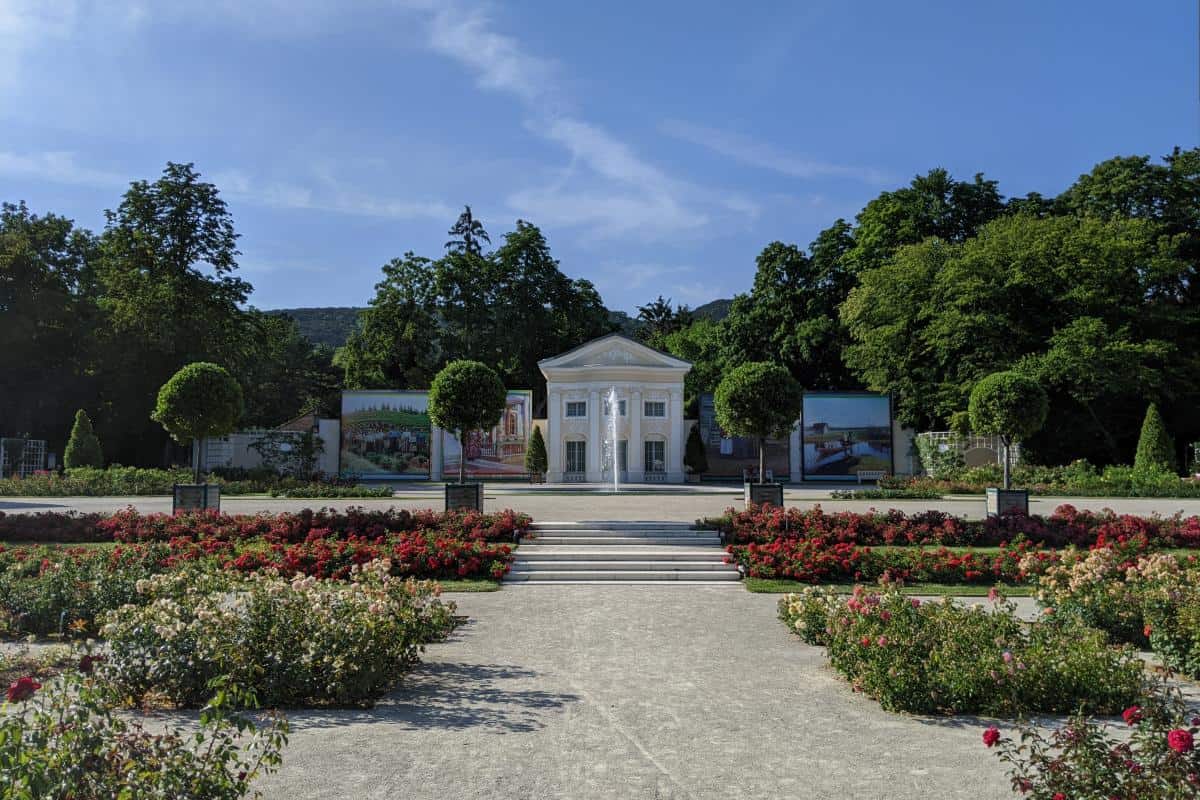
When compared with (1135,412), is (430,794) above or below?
below

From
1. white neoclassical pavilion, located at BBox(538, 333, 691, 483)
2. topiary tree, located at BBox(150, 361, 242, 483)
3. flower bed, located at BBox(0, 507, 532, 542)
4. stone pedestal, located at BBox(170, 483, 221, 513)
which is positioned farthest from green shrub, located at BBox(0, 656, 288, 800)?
white neoclassical pavilion, located at BBox(538, 333, 691, 483)

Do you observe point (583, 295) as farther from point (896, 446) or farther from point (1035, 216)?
point (1035, 216)

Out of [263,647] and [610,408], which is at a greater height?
[610,408]

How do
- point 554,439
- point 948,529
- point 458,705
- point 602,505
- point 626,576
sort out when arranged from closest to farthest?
point 458,705
point 626,576
point 948,529
point 602,505
point 554,439

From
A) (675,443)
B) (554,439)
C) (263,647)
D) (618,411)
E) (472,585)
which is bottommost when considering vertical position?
(472,585)

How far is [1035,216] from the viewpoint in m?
45.0

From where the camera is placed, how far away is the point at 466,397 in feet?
67.0

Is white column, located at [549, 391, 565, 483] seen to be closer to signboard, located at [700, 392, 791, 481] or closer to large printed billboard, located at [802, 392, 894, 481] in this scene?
signboard, located at [700, 392, 791, 481]

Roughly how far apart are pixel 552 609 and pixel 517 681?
388 cm

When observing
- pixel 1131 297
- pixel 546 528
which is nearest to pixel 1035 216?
pixel 1131 297

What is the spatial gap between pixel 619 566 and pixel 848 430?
34062mm

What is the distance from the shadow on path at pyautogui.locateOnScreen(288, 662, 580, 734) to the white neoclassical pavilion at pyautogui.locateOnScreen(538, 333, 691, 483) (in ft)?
119

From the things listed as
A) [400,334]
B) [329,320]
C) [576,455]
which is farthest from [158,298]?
[329,320]

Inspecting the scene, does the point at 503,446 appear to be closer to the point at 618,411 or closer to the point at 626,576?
the point at 618,411
